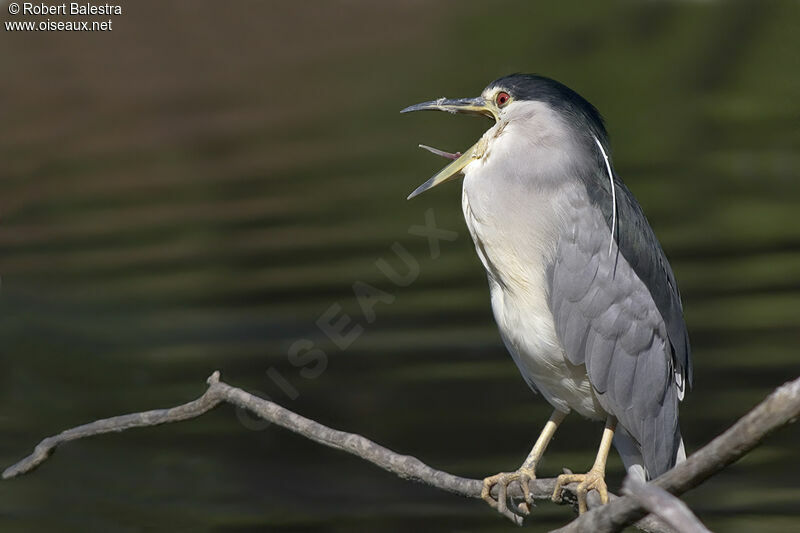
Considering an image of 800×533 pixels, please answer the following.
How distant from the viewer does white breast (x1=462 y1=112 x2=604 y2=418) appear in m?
3.03

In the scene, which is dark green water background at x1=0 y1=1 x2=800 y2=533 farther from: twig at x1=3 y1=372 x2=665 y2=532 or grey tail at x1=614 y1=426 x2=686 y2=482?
twig at x1=3 y1=372 x2=665 y2=532

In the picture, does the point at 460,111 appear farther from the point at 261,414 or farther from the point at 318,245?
the point at 318,245

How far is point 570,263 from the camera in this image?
10.1ft

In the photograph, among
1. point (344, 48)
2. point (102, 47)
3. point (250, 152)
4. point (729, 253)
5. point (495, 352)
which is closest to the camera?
point (495, 352)

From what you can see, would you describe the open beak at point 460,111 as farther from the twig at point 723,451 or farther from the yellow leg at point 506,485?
the twig at point 723,451

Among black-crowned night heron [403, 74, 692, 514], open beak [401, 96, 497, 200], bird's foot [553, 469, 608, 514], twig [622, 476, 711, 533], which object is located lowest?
bird's foot [553, 469, 608, 514]

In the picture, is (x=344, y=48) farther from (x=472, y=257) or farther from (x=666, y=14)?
(x=472, y=257)

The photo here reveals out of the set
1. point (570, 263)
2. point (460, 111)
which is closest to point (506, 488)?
point (570, 263)

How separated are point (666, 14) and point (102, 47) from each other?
8340mm

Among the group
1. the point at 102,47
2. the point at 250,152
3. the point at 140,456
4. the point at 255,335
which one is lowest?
the point at 140,456

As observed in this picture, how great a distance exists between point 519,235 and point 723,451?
4.69 feet

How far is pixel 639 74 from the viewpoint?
14.1m

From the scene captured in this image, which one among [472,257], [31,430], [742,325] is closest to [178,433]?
[31,430]

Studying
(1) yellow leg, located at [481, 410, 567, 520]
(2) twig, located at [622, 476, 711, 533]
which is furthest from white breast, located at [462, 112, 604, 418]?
(2) twig, located at [622, 476, 711, 533]
